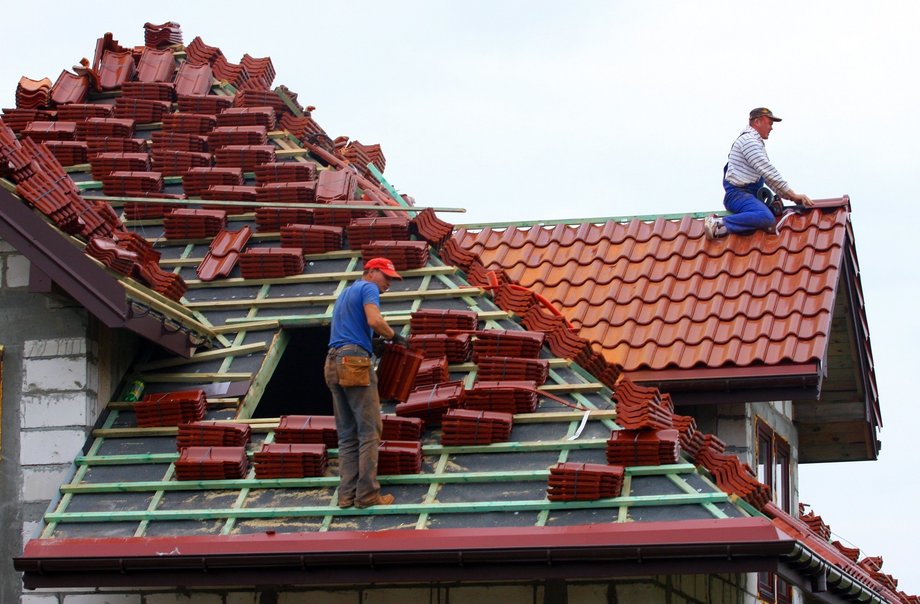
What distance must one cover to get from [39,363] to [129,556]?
2201 millimetres

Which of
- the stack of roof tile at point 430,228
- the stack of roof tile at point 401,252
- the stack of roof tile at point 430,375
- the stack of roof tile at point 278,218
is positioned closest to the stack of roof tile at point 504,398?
the stack of roof tile at point 430,375

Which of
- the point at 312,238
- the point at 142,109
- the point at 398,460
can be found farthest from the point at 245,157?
the point at 398,460

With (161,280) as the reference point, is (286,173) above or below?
above

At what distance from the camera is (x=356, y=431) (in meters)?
11.9

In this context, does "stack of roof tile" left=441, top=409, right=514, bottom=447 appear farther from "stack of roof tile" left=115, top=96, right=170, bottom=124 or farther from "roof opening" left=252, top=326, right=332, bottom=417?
"stack of roof tile" left=115, top=96, right=170, bottom=124

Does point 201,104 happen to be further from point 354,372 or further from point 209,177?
point 354,372

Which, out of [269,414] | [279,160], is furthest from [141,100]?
[269,414]

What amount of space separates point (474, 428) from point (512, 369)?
73 cm

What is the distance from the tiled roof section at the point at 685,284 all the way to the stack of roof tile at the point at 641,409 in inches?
96.8

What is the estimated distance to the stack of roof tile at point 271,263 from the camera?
1437 centimetres

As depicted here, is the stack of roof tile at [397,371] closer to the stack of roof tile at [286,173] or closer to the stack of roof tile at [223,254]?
the stack of roof tile at [223,254]

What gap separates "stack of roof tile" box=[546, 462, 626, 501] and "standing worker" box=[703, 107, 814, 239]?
5369mm

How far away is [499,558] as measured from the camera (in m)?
11.1

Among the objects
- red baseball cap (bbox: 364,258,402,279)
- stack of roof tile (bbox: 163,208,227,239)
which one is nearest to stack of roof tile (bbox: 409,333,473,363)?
red baseball cap (bbox: 364,258,402,279)
